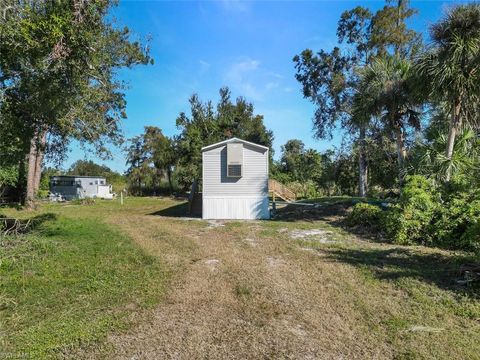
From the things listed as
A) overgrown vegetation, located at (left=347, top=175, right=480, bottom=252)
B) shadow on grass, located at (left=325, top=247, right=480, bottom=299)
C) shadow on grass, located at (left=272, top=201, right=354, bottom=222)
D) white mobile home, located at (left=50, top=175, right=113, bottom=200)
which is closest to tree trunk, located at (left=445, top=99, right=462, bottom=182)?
overgrown vegetation, located at (left=347, top=175, right=480, bottom=252)

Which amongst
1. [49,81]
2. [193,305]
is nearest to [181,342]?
[193,305]

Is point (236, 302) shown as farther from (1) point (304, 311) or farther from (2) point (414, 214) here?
(2) point (414, 214)

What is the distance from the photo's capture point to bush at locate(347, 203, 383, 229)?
10055mm

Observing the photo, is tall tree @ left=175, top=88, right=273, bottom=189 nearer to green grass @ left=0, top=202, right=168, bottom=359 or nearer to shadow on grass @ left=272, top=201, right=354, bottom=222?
shadow on grass @ left=272, top=201, right=354, bottom=222

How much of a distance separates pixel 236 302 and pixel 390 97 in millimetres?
10058

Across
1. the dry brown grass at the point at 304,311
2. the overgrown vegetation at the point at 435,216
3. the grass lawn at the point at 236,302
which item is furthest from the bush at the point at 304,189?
the dry brown grass at the point at 304,311

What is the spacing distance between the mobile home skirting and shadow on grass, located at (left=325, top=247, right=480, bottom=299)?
649 centimetres

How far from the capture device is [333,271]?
19.5 ft

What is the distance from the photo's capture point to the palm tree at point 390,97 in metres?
11.6

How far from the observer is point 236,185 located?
46.3 feet

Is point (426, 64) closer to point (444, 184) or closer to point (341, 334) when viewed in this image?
point (444, 184)

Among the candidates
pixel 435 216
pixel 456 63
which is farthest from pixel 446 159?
pixel 456 63

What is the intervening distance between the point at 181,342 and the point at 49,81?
5.70 metres

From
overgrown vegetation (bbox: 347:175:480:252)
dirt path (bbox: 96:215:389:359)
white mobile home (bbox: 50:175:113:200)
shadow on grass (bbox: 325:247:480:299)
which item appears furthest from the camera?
white mobile home (bbox: 50:175:113:200)
